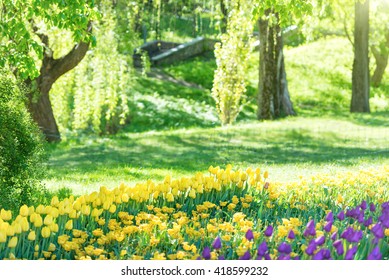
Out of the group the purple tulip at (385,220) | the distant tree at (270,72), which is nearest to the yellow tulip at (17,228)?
the purple tulip at (385,220)

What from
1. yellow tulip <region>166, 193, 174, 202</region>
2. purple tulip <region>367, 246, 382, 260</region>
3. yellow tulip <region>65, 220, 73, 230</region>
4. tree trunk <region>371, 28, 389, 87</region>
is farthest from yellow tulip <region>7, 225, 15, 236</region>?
tree trunk <region>371, 28, 389, 87</region>

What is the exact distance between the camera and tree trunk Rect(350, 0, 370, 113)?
1944 cm

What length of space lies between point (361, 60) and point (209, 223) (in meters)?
15.6

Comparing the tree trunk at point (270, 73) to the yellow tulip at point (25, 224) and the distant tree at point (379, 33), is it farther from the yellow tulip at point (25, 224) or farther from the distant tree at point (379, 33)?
the yellow tulip at point (25, 224)

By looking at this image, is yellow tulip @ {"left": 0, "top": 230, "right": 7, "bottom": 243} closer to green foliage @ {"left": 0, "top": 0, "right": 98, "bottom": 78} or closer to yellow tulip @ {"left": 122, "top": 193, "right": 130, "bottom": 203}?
yellow tulip @ {"left": 122, "top": 193, "right": 130, "bottom": 203}

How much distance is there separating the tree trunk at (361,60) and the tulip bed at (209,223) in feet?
44.2

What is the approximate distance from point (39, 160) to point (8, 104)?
0.62 meters

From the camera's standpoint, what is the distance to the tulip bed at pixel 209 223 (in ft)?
13.4

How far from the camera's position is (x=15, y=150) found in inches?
239

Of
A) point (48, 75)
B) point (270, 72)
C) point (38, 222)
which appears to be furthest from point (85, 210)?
point (270, 72)

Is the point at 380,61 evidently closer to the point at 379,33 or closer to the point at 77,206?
the point at 379,33

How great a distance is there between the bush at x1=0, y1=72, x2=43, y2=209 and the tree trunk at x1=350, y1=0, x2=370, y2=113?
14.8m

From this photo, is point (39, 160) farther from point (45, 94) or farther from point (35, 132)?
point (45, 94)
